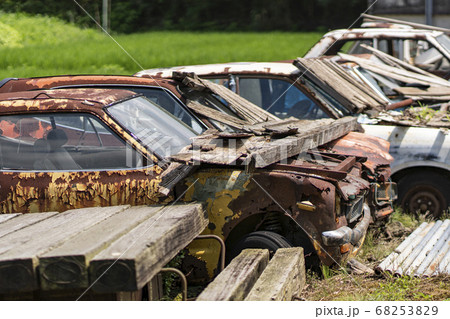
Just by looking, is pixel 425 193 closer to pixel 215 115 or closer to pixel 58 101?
pixel 215 115

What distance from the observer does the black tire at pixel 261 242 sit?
5.25 meters

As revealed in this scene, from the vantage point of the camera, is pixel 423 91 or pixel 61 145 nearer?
pixel 61 145

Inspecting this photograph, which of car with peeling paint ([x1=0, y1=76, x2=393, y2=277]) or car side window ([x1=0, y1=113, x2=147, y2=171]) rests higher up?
car side window ([x1=0, y1=113, x2=147, y2=171])

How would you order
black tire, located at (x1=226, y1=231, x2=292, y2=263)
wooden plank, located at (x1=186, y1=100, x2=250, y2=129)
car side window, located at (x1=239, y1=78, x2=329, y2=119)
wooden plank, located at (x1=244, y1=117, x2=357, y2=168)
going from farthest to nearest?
car side window, located at (x1=239, y1=78, x2=329, y2=119)
wooden plank, located at (x1=186, y1=100, x2=250, y2=129)
black tire, located at (x1=226, y1=231, x2=292, y2=263)
wooden plank, located at (x1=244, y1=117, x2=357, y2=168)

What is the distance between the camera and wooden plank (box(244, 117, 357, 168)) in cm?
507

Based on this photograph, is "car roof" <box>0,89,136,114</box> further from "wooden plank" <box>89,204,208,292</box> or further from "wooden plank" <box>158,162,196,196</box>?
"wooden plank" <box>89,204,208,292</box>

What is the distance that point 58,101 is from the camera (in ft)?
18.4

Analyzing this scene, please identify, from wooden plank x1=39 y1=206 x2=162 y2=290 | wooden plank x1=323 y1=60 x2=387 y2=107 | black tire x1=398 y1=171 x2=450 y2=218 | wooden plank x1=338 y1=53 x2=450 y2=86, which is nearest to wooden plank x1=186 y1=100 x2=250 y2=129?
black tire x1=398 y1=171 x2=450 y2=218

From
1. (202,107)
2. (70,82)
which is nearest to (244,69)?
(202,107)

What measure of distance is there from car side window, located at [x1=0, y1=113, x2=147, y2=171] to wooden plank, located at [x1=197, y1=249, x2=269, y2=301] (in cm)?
115

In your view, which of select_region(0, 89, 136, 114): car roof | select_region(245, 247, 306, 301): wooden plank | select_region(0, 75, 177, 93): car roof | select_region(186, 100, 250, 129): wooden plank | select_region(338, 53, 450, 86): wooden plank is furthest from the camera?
select_region(338, 53, 450, 86): wooden plank

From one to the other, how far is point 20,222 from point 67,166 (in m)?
0.94
